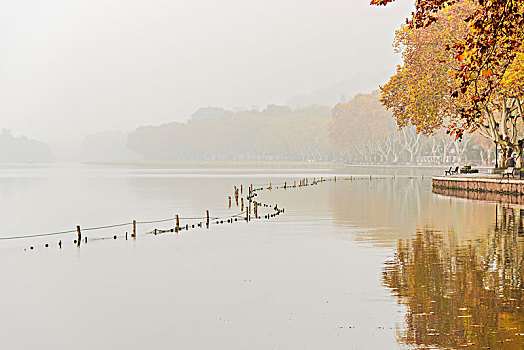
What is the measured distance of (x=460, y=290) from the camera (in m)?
15.3

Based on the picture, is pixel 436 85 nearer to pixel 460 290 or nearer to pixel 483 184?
pixel 483 184

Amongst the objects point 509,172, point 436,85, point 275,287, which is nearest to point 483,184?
point 509,172

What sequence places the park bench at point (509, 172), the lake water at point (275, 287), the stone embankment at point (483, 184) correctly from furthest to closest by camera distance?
the park bench at point (509, 172), the stone embankment at point (483, 184), the lake water at point (275, 287)

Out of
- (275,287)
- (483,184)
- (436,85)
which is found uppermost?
(436,85)

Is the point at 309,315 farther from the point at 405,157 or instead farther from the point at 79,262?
the point at 405,157

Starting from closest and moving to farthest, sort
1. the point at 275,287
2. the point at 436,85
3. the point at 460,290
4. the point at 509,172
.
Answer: the point at 460,290
the point at 275,287
the point at 509,172
the point at 436,85

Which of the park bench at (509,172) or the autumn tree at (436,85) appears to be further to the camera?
the autumn tree at (436,85)

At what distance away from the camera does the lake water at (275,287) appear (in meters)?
12.1

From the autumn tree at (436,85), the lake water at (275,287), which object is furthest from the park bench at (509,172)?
the lake water at (275,287)

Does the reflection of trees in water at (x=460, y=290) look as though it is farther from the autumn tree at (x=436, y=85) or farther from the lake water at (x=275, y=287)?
the autumn tree at (x=436, y=85)

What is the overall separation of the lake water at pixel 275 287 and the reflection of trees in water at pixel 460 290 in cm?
3

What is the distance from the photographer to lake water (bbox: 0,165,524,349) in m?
12.1

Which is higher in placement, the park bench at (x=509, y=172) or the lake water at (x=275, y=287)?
the park bench at (x=509, y=172)

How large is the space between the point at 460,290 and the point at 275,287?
13.8ft
